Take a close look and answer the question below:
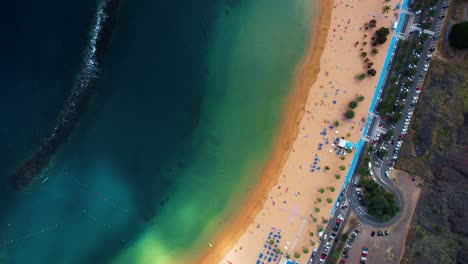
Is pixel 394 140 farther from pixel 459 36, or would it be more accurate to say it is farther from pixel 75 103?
pixel 75 103

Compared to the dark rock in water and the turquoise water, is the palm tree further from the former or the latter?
the dark rock in water

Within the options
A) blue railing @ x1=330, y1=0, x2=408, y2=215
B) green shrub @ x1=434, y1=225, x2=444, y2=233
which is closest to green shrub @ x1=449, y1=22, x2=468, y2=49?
blue railing @ x1=330, y1=0, x2=408, y2=215

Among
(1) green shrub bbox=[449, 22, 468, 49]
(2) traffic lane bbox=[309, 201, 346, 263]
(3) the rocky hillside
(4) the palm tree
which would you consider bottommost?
(2) traffic lane bbox=[309, 201, 346, 263]

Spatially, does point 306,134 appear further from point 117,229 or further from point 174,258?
point 117,229

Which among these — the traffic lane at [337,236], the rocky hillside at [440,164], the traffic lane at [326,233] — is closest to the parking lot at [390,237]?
the rocky hillside at [440,164]

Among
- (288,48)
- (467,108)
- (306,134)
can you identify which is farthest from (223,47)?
(467,108)

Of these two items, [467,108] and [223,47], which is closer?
[467,108]
